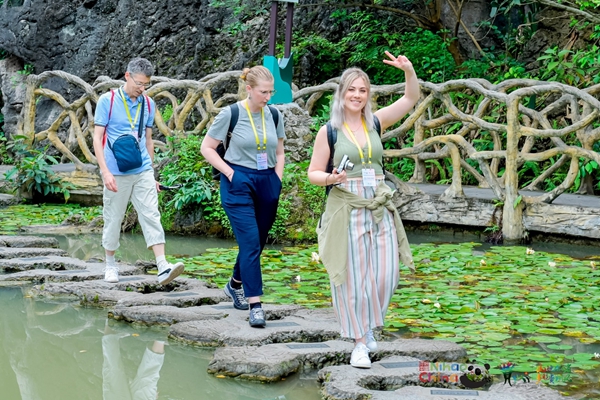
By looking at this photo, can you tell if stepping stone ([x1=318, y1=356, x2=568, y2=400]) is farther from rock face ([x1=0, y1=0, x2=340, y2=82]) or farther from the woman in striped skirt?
rock face ([x1=0, y1=0, x2=340, y2=82])

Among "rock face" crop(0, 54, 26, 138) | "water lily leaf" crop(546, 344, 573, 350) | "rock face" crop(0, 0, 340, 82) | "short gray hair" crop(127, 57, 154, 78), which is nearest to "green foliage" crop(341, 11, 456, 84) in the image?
"rock face" crop(0, 0, 340, 82)

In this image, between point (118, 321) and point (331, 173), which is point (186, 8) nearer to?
point (118, 321)

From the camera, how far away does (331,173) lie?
4.59 m

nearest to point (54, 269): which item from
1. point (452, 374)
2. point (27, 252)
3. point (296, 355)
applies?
point (27, 252)

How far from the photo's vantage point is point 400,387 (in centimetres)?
436

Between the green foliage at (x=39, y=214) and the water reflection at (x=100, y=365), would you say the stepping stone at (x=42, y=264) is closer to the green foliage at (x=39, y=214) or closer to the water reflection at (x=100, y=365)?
the water reflection at (x=100, y=365)

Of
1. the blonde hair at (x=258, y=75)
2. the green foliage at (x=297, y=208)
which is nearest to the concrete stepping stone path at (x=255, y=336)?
the blonde hair at (x=258, y=75)

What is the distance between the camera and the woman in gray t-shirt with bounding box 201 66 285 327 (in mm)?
5344

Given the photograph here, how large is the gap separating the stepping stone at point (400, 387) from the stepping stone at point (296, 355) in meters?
0.23

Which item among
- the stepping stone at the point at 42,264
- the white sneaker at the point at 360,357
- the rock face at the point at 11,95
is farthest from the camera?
the rock face at the point at 11,95

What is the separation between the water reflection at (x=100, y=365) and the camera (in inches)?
173

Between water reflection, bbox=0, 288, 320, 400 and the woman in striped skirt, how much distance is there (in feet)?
1.57

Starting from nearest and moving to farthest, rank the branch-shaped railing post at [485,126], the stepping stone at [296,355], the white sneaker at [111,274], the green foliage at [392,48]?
the stepping stone at [296,355]
the white sneaker at [111,274]
the branch-shaped railing post at [485,126]
the green foliage at [392,48]

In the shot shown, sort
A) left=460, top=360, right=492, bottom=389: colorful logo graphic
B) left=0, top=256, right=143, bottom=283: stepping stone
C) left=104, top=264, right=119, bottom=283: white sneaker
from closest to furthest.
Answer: left=460, top=360, right=492, bottom=389: colorful logo graphic, left=104, top=264, right=119, bottom=283: white sneaker, left=0, top=256, right=143, bottom=283: stepping stone
